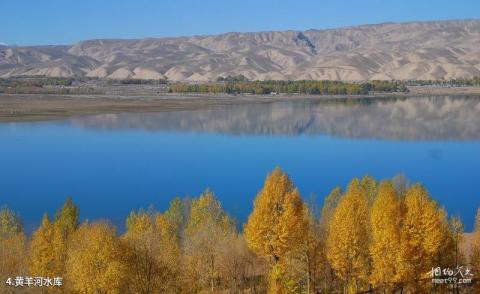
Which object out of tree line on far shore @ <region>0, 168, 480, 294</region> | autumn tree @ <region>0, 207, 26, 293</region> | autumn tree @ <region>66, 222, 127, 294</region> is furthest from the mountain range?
autumn tree @ <region>66, 222, 127, 294</region>

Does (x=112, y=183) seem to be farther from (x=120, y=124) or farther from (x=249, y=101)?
(x=249, y=101)

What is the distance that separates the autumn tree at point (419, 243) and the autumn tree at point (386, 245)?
12cm

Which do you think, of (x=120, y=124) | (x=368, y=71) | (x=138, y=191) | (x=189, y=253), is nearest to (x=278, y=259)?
(x=189, y=253)

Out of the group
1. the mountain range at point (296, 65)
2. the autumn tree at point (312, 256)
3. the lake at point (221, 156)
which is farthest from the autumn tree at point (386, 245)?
the mountain range at point (296, 65)

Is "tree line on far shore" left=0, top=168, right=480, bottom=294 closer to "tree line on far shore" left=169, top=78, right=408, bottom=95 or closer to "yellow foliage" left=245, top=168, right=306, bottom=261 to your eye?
"yellow foliage" left=245, top=168, right=306, bottom=261

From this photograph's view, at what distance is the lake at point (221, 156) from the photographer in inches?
853

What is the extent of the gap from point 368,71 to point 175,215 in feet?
372

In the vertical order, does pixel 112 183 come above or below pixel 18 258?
above

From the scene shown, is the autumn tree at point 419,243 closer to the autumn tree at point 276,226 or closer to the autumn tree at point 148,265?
the autumn tree at point 276,226

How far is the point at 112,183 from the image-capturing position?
24016 millimetres

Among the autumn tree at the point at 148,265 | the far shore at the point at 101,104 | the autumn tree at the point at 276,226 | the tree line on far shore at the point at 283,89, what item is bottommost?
the autumn tree at the point at 148,265

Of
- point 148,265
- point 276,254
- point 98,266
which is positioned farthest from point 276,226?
point 98,266

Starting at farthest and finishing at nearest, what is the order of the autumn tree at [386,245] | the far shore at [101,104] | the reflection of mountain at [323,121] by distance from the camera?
the far shore at [101,104]
the reflection of mountain at [323,121]
the autumn tree at [386,245]

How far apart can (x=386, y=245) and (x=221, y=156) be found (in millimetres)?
20264
